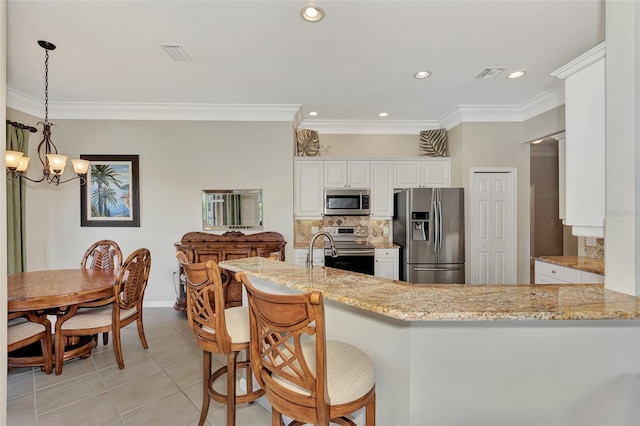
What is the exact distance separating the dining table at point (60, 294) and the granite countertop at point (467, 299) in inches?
69.3

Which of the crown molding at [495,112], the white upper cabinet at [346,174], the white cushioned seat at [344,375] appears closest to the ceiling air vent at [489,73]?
the crown molding at [495,112]

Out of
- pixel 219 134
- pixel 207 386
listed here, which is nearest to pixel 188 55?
pixel 219 134

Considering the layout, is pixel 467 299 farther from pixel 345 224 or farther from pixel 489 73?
pixel 345 224

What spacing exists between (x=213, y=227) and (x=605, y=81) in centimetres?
406

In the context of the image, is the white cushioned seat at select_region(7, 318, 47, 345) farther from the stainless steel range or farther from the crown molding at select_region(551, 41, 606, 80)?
the crown molding at select_region(551, 41, 606, 80)

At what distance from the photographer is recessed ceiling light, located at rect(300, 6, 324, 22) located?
78.8 inches

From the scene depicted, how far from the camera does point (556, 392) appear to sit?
1205 millimetres

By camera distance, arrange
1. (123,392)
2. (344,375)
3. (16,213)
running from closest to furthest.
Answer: (344,375), (123,392), (16,213)

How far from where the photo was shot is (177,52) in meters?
2.57

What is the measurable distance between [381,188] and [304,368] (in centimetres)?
361

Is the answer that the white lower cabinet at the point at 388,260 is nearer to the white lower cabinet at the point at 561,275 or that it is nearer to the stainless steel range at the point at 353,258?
the stainless steel range at the point at 353,258

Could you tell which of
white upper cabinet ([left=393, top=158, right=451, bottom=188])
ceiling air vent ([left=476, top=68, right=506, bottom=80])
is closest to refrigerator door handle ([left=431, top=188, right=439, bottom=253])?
white upper cabinet ([left=393, top=158, right=451, bottom=188])

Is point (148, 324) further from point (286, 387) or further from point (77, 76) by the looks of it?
point (286, 387)

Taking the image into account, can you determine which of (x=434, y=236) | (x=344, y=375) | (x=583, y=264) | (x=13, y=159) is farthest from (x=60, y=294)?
(x=583, y=264)
